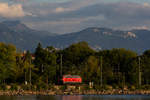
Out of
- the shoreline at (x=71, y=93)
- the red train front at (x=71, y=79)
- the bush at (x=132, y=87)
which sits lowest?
the shoreline at (x=71, y=93)

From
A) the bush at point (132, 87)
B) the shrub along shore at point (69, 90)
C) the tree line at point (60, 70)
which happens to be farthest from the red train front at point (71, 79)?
the bush at point (132, 87)

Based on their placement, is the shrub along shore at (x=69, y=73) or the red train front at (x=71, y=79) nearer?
A: the shrub along shore at (x=69, y=73)

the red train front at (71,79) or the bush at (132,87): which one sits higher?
the red train front at (71,79)

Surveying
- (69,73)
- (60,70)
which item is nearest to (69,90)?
(69,73)

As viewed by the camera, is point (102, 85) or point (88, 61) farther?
point (88, 61)

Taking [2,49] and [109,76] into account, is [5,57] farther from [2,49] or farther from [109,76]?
[109,76]

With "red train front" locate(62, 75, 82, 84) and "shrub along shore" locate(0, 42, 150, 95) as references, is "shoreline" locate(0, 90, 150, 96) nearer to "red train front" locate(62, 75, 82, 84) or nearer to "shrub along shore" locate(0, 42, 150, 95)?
"shrub along shore" locate(0, 42, 150, 95)

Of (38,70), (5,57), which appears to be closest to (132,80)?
(38,70)

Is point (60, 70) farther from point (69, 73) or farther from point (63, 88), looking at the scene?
point (63, 88)

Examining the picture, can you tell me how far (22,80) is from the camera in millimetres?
119875

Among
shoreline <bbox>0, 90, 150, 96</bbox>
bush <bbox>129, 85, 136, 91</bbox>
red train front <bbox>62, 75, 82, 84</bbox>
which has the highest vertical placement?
red train front <bbox>62, 75, 82, 84</bbox>

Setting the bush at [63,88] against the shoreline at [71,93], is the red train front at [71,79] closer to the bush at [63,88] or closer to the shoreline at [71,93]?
the bush at [63,88]

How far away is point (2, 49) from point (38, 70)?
1227 centimetres

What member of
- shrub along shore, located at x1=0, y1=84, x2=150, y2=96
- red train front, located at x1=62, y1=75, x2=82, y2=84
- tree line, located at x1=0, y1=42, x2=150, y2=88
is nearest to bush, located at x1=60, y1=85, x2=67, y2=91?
shrub along shore, located at x1=0, y1=84, x2=150, y2=96
